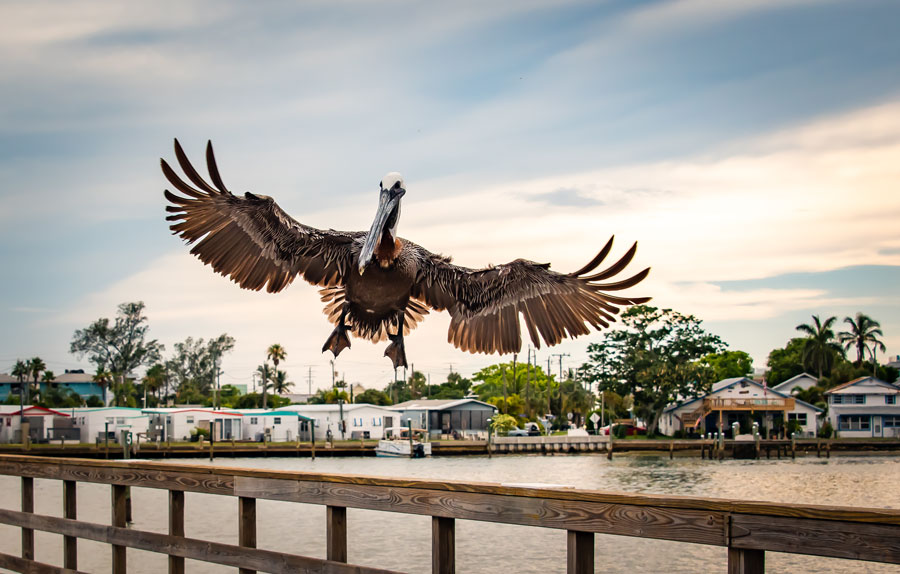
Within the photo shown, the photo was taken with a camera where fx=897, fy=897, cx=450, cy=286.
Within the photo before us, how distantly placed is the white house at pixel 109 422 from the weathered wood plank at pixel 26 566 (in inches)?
2200

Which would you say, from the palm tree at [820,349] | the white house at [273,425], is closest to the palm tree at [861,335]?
the palm tree at [820,349]

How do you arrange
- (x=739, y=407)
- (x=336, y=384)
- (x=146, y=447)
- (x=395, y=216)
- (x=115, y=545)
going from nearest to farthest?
1. (x=395, y=216)
2. (x=115, y=545)
3. (x=146, y=447)
4. (x=739, y=407)
5. (x=336, y=384)

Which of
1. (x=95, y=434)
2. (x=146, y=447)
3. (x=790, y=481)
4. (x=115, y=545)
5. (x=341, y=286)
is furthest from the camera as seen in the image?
(x=95, y=434)

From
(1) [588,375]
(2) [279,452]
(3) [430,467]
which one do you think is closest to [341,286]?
(3) [430,467]

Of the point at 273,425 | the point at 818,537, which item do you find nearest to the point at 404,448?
the point at 273,425

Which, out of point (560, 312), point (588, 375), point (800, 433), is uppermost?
point (560, 312)

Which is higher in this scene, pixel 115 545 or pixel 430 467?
pixel 115 545

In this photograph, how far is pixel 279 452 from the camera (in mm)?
56062

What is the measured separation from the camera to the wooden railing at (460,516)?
126 inches

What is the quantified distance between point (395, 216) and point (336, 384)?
284 feet

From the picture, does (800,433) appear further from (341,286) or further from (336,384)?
(341,286)

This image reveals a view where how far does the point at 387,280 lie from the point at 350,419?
218ft

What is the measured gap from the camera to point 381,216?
152 inches

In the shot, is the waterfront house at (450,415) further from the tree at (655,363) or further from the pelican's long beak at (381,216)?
the pelican's long beak at (381,216)
